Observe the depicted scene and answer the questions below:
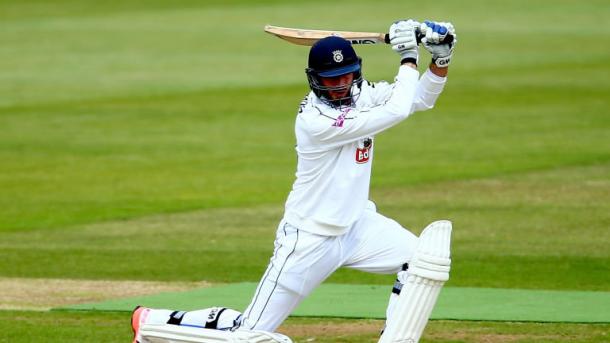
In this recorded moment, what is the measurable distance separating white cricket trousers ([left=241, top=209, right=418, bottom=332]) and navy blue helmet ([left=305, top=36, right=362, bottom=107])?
78cm

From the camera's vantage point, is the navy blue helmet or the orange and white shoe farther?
the orange and white shoe

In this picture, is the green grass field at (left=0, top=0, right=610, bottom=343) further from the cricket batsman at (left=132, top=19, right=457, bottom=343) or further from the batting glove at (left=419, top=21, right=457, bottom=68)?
the batting glove at (left=419, top=21, right=457, bottom=68)

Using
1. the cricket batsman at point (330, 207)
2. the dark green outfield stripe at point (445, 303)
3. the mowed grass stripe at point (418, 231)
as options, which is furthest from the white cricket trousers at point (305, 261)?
the mowed grass stripe at point (418, 231)

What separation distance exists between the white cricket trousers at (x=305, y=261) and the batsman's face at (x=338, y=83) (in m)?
0.78

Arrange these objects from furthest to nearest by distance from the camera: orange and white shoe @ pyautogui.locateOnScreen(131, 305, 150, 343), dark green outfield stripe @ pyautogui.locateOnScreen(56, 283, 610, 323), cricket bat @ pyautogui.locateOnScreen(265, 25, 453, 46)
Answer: dark green outfield stripe @ pyautogui.locateOnScreen(56, 283, 610, 323) → cricket bat @ pyautogui.locateOnScreen(265, 25, 453, 46) → orange and white shoe @ pyautogui.locateOnScreen(131, 305, 150, 343)

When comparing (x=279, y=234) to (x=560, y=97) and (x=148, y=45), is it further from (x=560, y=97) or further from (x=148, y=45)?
(x=148, y=45)

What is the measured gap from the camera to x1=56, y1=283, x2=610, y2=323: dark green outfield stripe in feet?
31.9

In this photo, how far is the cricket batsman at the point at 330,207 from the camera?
7305 millimetres

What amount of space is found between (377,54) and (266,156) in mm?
13812

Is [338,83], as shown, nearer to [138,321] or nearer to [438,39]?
[438,39]

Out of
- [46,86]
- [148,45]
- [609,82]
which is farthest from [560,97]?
[148,45]

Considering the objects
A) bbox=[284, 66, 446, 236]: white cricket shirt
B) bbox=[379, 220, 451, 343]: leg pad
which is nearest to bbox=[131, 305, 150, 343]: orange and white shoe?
bbox=[284, 66, 446, 236]: white cricket shirt

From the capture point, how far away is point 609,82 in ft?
89.9

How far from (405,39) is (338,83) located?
475 millimetres
